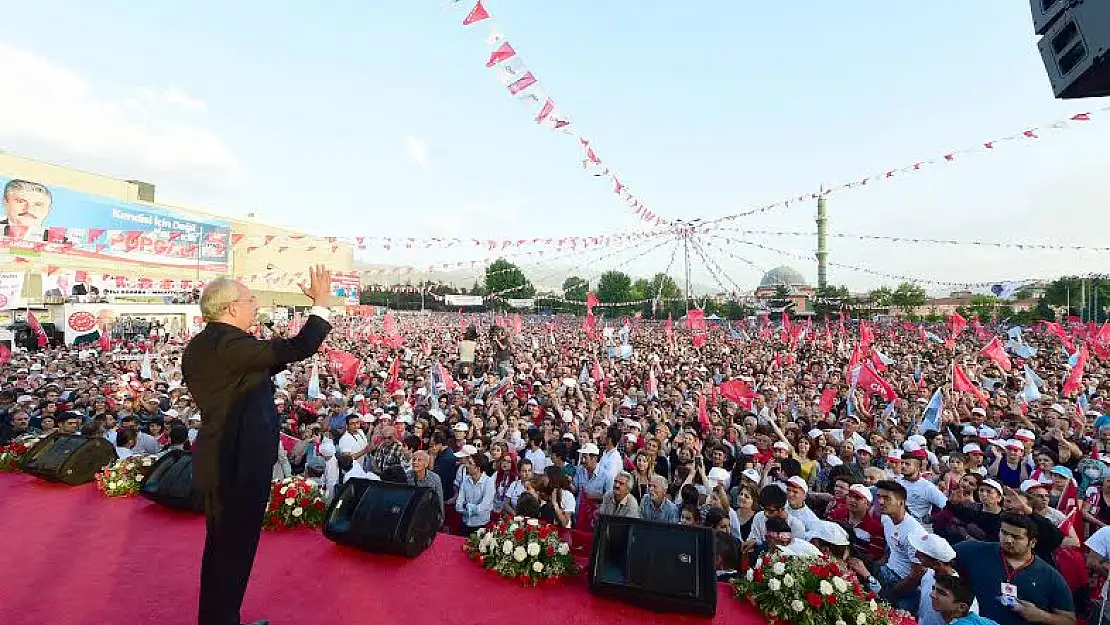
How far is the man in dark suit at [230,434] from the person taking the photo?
8.57 ft

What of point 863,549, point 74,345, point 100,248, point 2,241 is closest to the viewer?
point 863,549

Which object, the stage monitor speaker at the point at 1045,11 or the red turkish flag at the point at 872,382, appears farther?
the red turkish flag at the point at 872,382

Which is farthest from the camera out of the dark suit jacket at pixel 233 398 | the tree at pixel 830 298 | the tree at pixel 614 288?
the tree at pixel 614 288

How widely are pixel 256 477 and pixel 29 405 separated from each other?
36.5ft

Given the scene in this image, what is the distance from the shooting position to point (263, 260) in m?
55.2

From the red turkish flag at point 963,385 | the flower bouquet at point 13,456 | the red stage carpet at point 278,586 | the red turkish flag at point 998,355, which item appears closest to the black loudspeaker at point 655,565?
the red stage carpet at point 278,586

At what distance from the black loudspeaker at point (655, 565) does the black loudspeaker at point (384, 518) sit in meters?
1.24

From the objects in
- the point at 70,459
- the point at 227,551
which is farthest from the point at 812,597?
the point at 70,459

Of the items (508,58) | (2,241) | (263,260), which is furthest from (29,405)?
(263,260)

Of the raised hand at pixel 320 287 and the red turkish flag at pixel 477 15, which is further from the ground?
the red turkish flag at pixel 477 15

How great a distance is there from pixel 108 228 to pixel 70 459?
48.6 m

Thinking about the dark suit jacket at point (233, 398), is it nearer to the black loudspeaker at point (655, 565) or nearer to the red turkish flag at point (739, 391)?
the black loudspeaker at point (655, 565)

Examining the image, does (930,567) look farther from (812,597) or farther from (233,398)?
(233,398)

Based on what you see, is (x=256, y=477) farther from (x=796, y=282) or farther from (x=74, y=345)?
(x=796, y=282)
